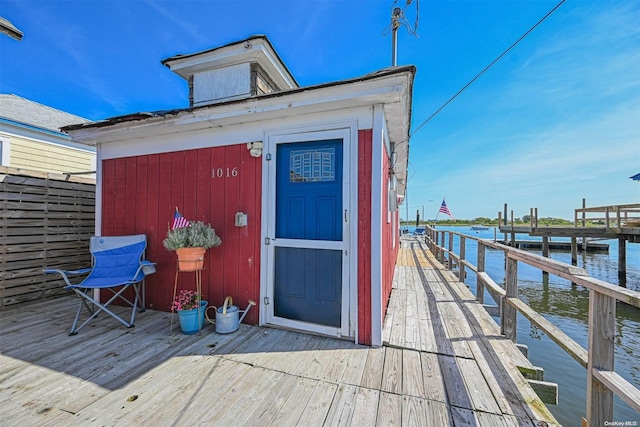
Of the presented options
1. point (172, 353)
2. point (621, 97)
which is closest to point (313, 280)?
point (172, 353)

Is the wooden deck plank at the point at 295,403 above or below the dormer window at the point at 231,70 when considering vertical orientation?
below

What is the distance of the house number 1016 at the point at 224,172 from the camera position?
294 cm

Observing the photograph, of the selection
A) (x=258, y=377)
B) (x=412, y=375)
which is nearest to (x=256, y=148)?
(x=258, y=377)

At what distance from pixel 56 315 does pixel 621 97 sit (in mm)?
14252

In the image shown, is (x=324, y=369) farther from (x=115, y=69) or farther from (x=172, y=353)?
(x=115, y=69)

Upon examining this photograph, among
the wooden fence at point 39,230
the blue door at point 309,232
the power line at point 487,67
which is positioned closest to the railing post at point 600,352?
the blue door at point 309,232

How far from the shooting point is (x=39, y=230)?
3.70m

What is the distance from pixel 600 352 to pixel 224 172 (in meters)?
3.28

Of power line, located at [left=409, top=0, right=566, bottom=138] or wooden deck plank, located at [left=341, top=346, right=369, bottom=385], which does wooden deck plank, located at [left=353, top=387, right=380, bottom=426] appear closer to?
wooden deck plank, located at [left=341, top=346, right=369, bottom=385]

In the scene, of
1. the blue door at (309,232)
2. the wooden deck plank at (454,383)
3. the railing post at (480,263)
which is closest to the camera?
the wooden deck plank at (454,383)

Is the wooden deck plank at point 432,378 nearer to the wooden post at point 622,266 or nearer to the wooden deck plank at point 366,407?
the wooden deck plank at point 366,407

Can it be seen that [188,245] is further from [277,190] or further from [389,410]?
[389,410]

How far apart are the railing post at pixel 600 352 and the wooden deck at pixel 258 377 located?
0.27m

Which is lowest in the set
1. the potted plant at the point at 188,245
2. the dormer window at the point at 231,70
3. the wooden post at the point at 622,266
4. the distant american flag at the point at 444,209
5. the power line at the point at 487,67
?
the wooden post at the point at 622,266
